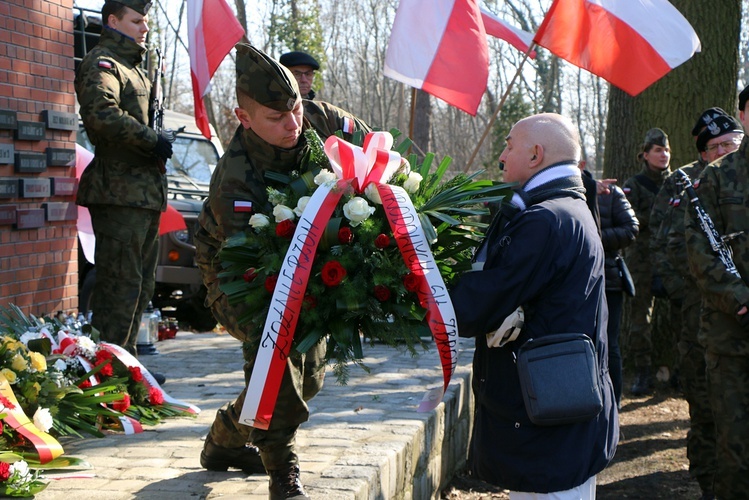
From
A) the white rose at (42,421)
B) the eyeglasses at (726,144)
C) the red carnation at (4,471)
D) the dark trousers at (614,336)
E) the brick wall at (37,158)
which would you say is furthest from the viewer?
the dark trousers at (614,336)

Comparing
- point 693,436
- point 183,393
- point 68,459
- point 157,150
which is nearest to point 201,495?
point 68,459

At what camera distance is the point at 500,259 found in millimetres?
3221

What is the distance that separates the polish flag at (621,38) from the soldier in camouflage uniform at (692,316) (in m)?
0.53

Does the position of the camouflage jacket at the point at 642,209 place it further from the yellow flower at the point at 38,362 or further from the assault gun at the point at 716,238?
the yellow flower at the point at 38,362

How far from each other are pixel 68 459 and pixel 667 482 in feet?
12.7

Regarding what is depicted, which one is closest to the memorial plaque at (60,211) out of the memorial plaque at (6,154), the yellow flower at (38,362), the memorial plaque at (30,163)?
the memorial plaque at (30,163)

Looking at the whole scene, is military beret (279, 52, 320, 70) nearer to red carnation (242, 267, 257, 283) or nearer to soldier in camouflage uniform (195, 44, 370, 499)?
soldier in camouflage uniform (195, 44, 370, 499)

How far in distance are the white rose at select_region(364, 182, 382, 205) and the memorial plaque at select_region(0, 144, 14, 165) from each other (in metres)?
3.44

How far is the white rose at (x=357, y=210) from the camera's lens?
125 inches

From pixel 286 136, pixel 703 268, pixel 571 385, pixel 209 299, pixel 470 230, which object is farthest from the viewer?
pixel 703 268

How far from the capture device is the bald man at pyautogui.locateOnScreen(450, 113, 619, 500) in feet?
10.3

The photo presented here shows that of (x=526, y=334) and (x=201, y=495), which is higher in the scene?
(x=526, y=334)

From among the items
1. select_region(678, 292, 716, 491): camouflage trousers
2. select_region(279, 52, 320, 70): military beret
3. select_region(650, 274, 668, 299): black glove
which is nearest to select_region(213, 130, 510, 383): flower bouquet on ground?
select_region(678, 292, 716, 491): camouflage trousers

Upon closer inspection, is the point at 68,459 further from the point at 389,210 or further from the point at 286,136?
the point at 389,210
